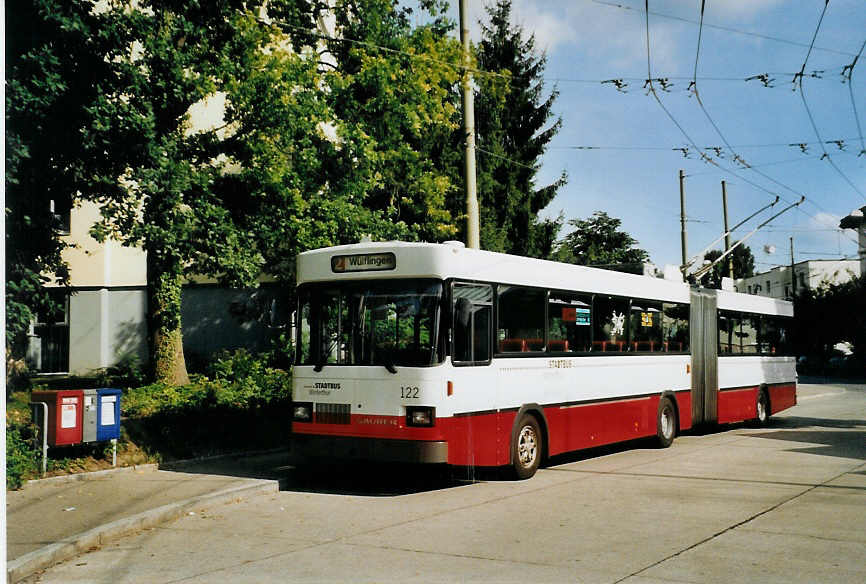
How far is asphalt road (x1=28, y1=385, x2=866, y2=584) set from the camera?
24.0ft

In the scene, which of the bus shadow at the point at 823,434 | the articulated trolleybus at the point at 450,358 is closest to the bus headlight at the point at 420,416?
the articulated trolleybus at the point at 450,358

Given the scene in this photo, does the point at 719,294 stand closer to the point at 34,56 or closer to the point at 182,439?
the point at 182,439

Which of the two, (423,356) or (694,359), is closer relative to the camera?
(423,356)

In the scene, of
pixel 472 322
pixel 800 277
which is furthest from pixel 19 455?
pixel 800 277

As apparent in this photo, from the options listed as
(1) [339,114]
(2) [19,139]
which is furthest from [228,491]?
(1) [339,114]

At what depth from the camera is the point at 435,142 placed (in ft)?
97.7

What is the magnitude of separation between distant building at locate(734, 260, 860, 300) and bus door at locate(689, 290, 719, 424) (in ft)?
236

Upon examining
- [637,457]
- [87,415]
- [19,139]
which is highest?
[19,139]

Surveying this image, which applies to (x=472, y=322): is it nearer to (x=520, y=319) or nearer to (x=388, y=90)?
(x=520, y=319)

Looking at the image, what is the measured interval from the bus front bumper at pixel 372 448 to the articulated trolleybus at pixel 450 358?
2 centimetres

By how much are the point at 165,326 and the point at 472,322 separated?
995cm

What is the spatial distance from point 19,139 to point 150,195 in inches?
165

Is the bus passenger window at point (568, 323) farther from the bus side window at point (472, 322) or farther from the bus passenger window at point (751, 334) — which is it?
the bus passenger window at point (751, 334)

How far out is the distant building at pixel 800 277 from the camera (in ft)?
316
